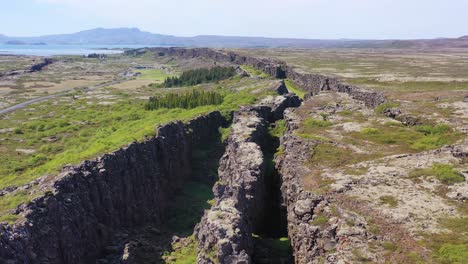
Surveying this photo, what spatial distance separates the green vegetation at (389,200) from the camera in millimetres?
27812

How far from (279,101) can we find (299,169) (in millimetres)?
38592

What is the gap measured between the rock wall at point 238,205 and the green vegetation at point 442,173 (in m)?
12.2

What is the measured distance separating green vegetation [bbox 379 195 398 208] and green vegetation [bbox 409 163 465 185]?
4.92m

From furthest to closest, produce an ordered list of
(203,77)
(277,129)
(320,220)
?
(203,77) → (277,129) → (320,220)

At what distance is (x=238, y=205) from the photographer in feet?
100

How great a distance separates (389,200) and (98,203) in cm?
2352

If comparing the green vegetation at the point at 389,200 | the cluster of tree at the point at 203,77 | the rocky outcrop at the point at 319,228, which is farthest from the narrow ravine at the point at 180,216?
the cluster of tree at the point at 203,77

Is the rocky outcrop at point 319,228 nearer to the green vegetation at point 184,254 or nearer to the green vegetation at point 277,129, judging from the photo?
the green vegetation at point 184,254

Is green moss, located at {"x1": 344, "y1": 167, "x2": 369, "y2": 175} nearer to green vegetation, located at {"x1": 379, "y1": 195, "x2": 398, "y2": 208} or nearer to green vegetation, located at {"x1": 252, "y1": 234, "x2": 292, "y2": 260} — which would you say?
green vegetation, located at {"x1": 379, "y1": 195, "x2": 398, "y2": 208}

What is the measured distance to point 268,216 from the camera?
38.3 meters

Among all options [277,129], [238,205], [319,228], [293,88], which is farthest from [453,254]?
[293,88]

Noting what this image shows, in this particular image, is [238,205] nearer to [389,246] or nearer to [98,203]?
[389,246]

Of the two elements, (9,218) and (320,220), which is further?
(9,218)

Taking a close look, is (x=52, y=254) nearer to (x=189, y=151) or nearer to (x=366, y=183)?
(x=366, y=183)
